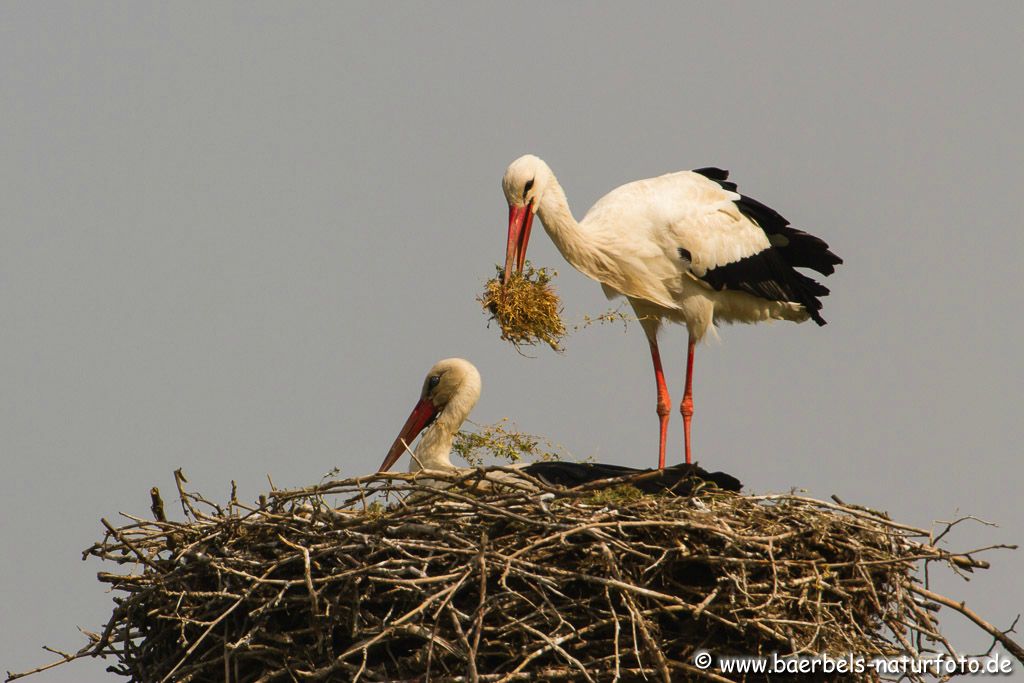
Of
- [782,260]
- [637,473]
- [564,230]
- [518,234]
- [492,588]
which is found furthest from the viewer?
[782,260]

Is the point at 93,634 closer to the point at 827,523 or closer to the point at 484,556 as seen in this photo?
the point at 484,556

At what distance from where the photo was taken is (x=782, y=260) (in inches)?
348

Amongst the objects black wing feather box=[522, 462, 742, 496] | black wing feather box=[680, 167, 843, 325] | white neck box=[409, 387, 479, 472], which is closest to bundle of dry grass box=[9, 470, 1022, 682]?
black wing feather box=[522, 462, 742, 496]

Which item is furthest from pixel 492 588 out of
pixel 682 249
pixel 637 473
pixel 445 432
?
pixel 682 249

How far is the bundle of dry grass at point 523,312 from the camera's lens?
288 inches

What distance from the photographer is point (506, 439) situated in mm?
7629

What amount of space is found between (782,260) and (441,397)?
82.1 inches

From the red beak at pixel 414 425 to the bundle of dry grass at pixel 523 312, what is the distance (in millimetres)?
1146

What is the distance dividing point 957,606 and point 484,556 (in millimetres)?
1777

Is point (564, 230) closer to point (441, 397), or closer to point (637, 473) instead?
point (441, 397)

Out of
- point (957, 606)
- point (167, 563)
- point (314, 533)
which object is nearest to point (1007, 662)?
point (957, 606)

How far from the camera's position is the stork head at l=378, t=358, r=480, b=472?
8078mm

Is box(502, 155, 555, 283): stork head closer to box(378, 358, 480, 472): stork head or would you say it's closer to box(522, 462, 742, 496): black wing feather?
box(378, 358, 480, 472): stork head

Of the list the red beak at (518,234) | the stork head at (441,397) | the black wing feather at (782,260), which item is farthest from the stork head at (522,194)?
the black wing feather at (782,260)
